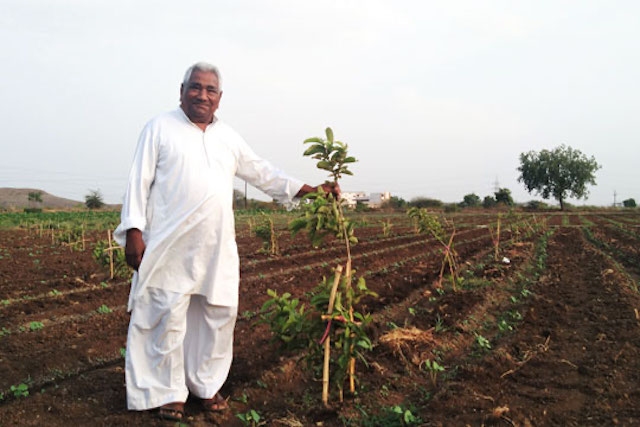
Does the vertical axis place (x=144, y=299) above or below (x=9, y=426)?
above

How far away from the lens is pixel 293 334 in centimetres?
269

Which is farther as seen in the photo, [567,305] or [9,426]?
[567,305]

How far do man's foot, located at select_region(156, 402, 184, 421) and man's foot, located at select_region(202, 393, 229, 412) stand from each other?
177mm

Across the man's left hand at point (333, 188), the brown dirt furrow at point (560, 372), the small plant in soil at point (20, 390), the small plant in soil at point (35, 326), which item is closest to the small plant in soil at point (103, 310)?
the small plant in soil at point (35, 326)

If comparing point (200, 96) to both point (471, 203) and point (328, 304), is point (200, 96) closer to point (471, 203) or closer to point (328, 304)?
point (328, 304)

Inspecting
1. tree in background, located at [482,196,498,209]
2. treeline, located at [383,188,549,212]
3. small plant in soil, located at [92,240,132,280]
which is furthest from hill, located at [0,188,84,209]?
small plant in soil, located at [92,240,132,280]

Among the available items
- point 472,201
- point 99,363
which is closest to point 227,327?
point 99,363

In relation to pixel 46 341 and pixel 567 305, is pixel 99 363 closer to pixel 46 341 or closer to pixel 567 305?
pixel 46 341

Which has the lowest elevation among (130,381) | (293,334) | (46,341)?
(46,341)

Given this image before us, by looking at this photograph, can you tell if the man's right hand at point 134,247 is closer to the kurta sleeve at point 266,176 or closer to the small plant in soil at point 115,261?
the kurta sleeve at point 266,176

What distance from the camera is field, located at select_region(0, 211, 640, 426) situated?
2.63 metres

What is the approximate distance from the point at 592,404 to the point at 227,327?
226 cm

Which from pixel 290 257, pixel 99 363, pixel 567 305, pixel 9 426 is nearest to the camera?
pixel 9 426

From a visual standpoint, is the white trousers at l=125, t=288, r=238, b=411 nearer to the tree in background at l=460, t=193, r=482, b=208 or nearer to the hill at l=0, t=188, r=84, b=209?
the tree in background at l=460, t=193, r=482, b=208
